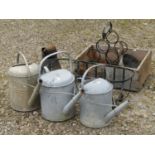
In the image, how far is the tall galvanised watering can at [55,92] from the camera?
10.2ft

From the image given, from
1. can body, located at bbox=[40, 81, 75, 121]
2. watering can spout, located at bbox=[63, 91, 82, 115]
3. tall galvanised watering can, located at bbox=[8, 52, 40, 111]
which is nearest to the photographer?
watering can spout, located at bbox=[63, 91, 82, 115]

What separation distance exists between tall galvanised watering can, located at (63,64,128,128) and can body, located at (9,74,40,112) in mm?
366

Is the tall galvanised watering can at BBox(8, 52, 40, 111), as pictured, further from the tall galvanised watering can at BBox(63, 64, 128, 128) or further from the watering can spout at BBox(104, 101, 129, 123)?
the watering can spout at BBox(104, 101, 129, 123)

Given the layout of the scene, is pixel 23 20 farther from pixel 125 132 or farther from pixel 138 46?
pixel 125 132

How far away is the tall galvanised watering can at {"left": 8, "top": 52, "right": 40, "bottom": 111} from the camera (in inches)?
128

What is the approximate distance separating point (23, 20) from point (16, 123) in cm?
307

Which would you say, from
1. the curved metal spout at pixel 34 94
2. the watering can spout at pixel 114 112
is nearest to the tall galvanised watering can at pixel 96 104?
the watering can spout at pixel 114 112

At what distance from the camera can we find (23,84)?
10.7 ft

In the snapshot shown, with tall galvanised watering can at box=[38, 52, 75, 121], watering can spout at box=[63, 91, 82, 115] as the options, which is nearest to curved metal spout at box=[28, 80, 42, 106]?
tall galvanised watering can at box=[38, 52, 75, 121]

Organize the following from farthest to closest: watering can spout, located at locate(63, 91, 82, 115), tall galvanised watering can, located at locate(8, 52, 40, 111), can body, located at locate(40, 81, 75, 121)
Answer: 1. tall galvanised watering can, located at locate(8, 52, 40, 111)
2. can body, located at locate(40, 81, 75, 121)
3. watering can spout, located at locate(63, 91, 82, 115)

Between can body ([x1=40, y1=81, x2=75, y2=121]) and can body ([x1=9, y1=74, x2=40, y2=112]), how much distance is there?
150mm

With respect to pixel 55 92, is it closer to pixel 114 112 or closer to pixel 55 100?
pixel 55 100

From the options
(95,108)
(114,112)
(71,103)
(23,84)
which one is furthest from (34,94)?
(114,112)

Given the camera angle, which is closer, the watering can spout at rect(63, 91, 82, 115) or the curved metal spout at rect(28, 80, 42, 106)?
the watering can spout at rect(63, 91, 82, 115)
